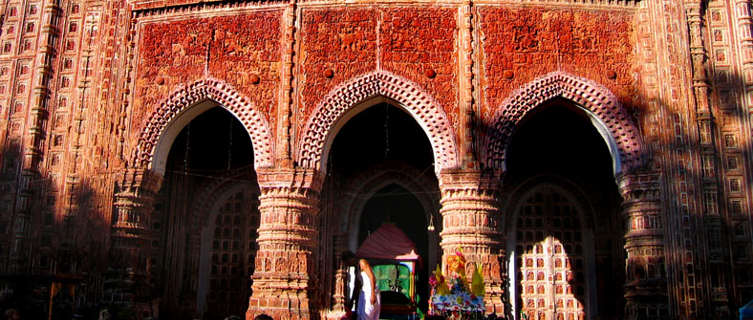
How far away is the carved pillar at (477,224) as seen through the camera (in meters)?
11.0

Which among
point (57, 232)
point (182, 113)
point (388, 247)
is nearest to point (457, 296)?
point (388, 247)

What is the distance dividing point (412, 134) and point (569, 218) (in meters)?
3.78

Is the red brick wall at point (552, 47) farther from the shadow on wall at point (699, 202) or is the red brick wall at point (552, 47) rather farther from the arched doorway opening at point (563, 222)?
the arched doorway opening at point (563, 222)

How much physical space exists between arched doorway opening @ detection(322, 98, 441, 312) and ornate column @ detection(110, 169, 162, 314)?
367cm

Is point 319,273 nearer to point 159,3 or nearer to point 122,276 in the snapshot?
point 122,276

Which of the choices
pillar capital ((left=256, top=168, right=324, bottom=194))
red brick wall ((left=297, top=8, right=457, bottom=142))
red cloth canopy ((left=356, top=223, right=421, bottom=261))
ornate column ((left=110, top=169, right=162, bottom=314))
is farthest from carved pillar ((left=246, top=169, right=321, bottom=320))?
red cloth canopy ((left=356, top=223, right=421, bottom=261))

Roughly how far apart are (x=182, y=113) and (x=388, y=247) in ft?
16.6

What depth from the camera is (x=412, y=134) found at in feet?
47.7

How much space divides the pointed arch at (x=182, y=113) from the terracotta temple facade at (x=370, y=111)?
0.04 metres

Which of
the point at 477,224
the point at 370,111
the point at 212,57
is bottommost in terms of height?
the point at 477,224

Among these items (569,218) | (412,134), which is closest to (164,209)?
(412,134)

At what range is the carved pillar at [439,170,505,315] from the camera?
11.0 m

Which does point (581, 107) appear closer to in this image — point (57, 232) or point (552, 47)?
point (552, 47)

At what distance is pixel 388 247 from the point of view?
561 inches
